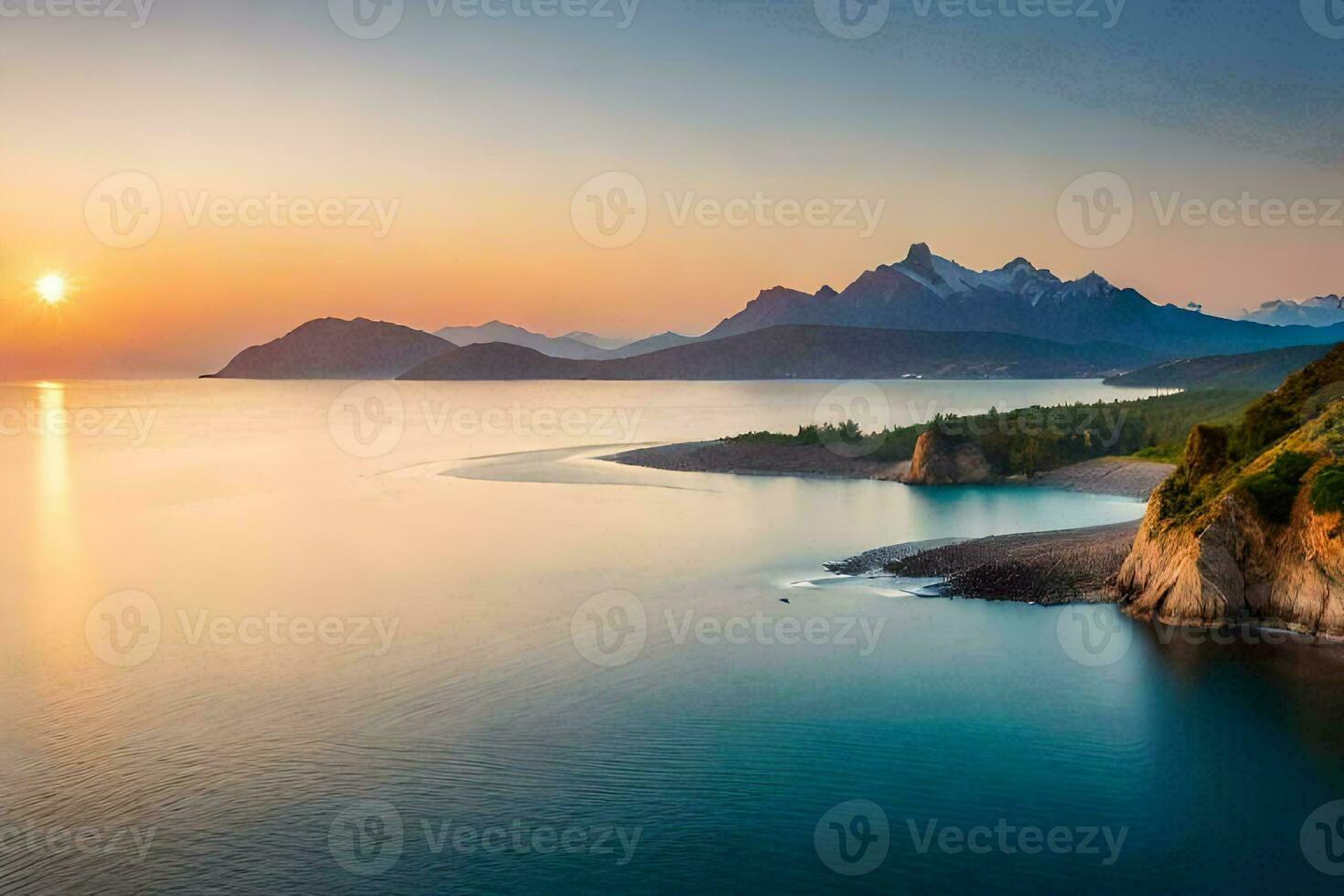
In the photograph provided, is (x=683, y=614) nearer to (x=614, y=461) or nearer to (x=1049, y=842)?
(x=1049, y=842)

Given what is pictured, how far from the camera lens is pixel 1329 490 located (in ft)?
54.0

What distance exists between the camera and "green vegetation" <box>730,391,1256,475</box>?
41.1 meters

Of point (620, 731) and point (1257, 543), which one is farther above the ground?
point (1257, 543)

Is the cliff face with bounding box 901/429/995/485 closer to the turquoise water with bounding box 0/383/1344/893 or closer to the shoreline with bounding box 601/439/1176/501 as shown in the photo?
the shoreline with bounding box 601/439/1176/501

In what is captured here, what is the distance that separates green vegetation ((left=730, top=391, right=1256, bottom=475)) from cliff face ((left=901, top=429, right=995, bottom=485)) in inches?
26.2

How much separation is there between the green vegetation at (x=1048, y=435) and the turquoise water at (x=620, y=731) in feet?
47.3

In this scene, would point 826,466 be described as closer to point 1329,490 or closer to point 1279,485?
point 1279,485

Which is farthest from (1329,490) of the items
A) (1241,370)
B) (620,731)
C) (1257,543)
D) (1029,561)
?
(1241,370)

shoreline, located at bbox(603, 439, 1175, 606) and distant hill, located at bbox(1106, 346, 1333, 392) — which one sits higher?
distant hill, located at bbox(1106, 346, 1333, 392)

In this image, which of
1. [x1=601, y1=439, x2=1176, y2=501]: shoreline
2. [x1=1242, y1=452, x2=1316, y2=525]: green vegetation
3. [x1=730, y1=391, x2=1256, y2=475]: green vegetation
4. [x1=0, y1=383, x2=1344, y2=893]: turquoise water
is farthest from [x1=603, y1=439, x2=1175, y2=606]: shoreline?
[x1=730, y1=391, x2=1256, y2=475]: green vegetation

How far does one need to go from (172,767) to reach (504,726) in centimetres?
418

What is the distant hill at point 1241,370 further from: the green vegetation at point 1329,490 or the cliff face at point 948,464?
the green vegetation at point 1329,490

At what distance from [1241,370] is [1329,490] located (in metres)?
85.5

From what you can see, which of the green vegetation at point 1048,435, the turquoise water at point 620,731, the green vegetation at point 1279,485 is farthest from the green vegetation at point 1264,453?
the green vegetation at point 1048,435
